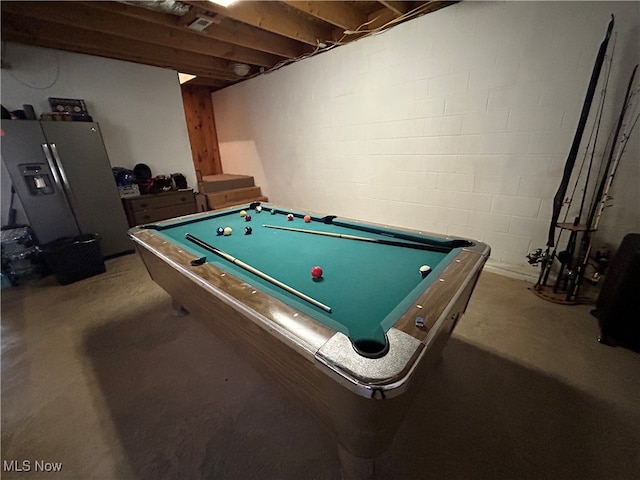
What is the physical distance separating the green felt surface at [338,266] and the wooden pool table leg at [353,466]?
18.8 inches

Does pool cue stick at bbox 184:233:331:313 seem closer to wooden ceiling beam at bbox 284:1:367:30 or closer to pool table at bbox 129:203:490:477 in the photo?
pool table at bbox 129:203:490:477

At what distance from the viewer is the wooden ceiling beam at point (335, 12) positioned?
2215 mm

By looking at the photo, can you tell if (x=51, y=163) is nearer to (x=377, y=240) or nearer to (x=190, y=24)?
(x=190, y=24)

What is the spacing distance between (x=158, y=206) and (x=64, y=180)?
3.09 ft

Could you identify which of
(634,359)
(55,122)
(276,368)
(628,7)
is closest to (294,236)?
(276,368)

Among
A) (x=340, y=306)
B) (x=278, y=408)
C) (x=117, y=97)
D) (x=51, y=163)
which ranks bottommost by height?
(x=278, y=408)

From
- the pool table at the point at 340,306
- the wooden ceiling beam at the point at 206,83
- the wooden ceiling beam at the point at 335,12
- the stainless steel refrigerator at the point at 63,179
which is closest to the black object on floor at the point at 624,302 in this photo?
the pool table at the point at 340,306

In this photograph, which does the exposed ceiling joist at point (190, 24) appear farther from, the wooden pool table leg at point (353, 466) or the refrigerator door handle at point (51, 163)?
the wooden pool table leg at point (353, 466)

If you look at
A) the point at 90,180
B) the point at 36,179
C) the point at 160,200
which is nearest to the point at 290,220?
the point at 160,200

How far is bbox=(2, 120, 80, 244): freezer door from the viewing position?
249cm

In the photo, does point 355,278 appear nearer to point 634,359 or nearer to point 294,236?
point 294,236

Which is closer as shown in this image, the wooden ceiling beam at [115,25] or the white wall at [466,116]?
the white wall at [466,116]

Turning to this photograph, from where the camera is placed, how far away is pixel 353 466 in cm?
91

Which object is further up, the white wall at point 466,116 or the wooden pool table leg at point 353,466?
the white wall at point 466,116
